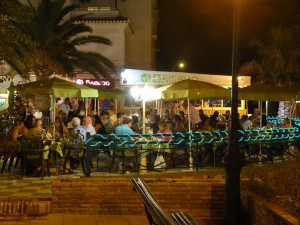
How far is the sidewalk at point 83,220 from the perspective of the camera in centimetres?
Result: 816

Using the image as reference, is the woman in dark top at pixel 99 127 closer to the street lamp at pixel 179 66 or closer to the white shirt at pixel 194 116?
the white shirt at pixel 194 116

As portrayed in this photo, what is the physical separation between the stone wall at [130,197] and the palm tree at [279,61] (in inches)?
796

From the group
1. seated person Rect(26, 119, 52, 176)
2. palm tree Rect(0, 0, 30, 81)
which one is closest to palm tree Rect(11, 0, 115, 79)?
seated person Rect(26, 119, 52, 176)

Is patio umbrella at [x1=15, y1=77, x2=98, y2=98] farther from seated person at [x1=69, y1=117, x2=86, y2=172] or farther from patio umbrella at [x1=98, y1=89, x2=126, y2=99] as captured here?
patio umbrella at [x1=98, y1=89, x2=126, y2=99]

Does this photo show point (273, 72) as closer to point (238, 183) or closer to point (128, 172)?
point (128, 172)

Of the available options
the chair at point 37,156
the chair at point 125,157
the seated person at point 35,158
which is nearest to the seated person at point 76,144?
the seated person at point 35,158

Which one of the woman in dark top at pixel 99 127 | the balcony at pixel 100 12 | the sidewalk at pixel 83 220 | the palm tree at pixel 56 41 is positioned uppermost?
the balcony at pixel 100 12

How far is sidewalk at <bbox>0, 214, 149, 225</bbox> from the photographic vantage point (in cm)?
816

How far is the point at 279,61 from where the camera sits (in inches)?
1157

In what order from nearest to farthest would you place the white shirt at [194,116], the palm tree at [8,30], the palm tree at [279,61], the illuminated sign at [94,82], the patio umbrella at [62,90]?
the palm tree at [8,30] < the patio umbrella at [62,90] < the white shirt at [194,116] < the illuminated sign at [94,82] < the palm tree at [279,61]

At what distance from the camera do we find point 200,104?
27781 mm

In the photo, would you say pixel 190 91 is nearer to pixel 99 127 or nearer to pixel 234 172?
pixel 99 127

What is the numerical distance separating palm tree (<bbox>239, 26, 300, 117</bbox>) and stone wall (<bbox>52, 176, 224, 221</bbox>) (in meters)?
20.2

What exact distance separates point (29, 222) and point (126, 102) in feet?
71.1
